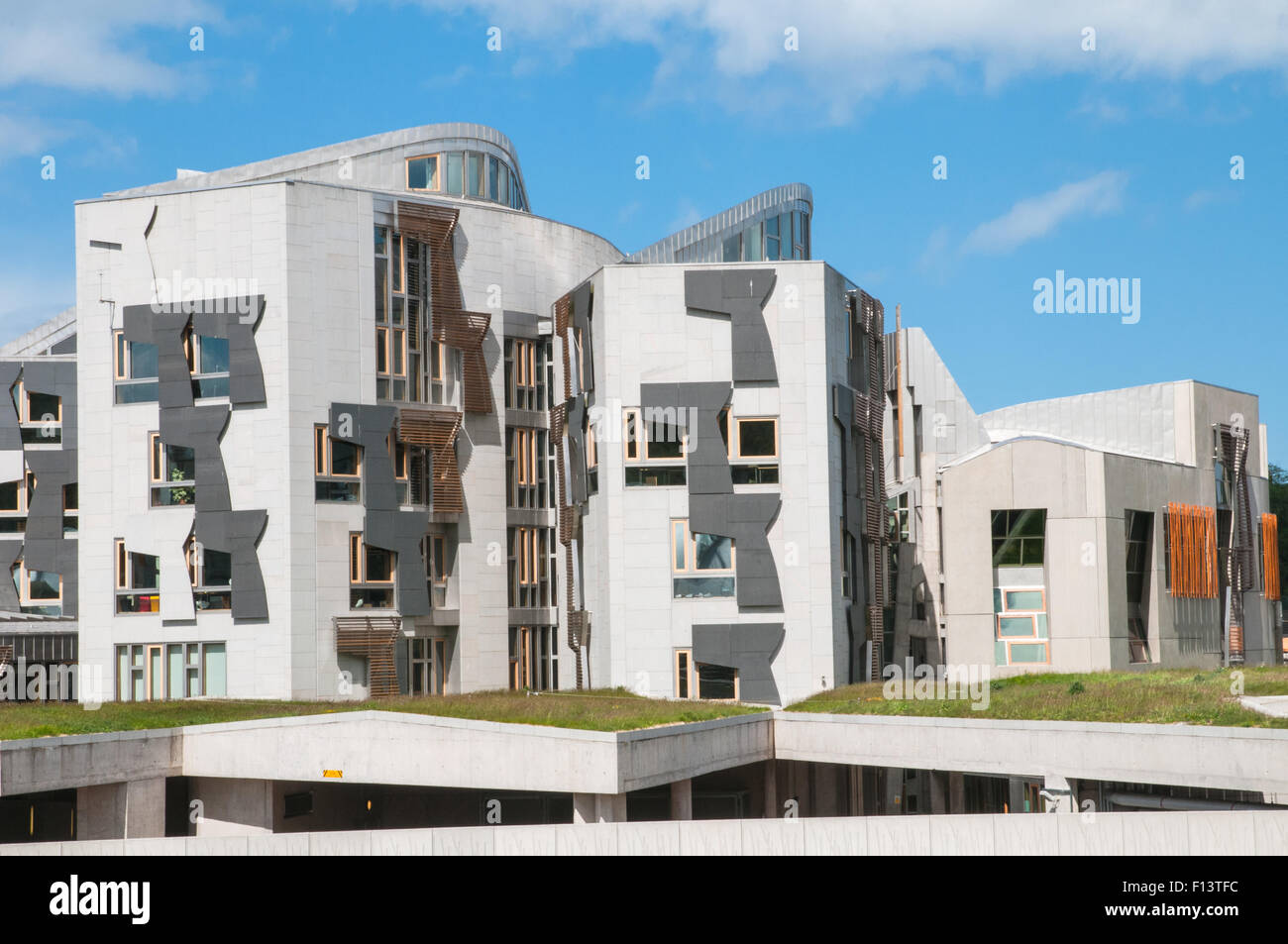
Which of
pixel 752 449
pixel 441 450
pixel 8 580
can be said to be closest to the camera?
pixel 752 449

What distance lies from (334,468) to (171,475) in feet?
17.1

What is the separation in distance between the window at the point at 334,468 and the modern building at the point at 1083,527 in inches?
798

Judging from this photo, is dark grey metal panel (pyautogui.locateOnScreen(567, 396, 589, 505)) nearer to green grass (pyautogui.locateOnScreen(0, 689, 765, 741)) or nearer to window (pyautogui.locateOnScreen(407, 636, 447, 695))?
window (pyautogui.locateOnScreen(407, 636, 447, 695))

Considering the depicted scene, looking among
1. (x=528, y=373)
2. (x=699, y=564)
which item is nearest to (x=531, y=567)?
(x=528, y=373)

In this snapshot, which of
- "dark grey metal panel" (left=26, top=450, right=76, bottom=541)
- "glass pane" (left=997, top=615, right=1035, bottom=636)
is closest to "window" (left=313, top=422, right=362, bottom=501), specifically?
"dark grey metal panel" (left=26, top=450, right=76, bottom=541)

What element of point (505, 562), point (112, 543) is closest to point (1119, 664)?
point (505, 562)

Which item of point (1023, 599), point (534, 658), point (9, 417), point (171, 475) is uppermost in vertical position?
point (9, 417)

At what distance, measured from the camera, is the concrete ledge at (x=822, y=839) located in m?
20.5

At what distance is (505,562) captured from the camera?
159 feet

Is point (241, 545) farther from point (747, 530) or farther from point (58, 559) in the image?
point (747, 530)

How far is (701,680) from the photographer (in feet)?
136

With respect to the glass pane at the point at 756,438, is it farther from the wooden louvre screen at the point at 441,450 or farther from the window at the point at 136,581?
the window at the point at 136,581
